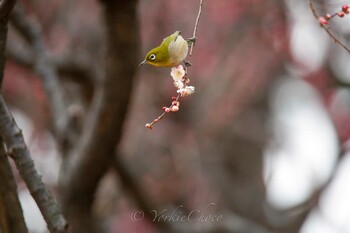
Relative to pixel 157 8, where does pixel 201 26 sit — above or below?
below

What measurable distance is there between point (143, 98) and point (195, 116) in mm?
747

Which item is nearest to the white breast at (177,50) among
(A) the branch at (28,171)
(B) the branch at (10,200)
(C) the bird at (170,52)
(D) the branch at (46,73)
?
(C) the bird at (170,52)

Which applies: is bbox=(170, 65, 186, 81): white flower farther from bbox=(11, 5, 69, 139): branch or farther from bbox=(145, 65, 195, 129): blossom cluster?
bbox=(11, 5, 69, 139): branch

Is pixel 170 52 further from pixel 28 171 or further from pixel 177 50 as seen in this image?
pixel 28 171

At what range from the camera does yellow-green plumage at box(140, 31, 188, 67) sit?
69.1 inches

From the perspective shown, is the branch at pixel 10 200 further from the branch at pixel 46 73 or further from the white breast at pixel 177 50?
the branch at pixel 46 73

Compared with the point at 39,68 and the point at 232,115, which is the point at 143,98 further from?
the point at 39,68

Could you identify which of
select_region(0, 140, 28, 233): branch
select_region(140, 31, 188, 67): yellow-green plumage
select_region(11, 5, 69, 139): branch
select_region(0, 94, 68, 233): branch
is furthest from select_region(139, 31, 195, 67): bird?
select_region(11, 5, 69, 139): branch

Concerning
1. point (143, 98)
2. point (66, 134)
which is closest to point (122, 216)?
point (143, 98)

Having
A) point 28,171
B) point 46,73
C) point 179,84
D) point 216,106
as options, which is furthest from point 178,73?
point 216,106

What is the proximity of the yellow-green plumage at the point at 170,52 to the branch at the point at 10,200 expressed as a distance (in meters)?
0.77

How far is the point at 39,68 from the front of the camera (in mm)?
4531

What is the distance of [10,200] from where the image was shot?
7.00 ft

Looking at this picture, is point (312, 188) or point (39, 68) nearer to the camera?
point (39, 68)
